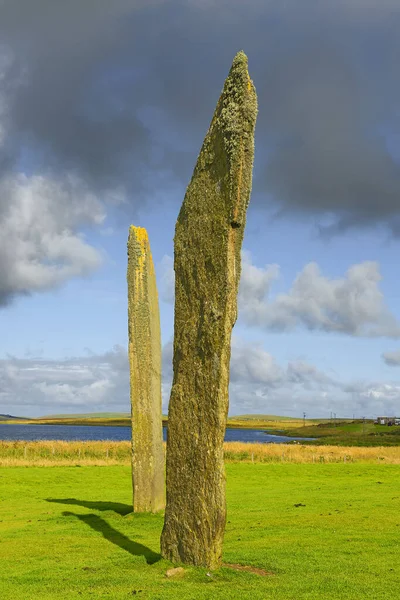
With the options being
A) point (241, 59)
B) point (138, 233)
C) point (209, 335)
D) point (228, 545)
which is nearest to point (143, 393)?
point (138, 233)

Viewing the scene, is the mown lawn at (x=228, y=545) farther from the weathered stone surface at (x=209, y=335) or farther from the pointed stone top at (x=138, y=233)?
the pointed stone top at (x=138, y=233)

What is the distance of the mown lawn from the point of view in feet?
27.9

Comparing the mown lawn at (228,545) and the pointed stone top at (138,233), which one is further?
the pointed stone top at (138,233)

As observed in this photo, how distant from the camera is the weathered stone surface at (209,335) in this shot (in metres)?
8.93

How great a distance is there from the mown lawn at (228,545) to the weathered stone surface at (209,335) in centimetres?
75

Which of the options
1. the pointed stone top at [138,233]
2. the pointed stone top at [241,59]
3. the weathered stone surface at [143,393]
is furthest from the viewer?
the pointed stone top at [138,233]

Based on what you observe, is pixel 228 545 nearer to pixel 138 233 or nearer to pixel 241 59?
pixel 138 233

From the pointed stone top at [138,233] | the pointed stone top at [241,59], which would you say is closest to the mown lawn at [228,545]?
the pointed stone top at [138,233]

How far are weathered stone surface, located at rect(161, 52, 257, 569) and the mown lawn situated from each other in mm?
750

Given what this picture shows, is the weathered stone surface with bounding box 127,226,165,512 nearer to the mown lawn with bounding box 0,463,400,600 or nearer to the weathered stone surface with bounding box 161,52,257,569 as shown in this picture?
the mown lawn with bounding box 0,463,400,600

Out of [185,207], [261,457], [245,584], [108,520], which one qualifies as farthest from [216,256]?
[261,457]

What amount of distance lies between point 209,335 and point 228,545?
478cm

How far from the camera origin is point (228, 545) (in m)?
11.6

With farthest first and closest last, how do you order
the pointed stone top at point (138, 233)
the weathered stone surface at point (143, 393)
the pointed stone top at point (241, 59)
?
the pointed stone top at point (138, 233), the weathered stone surface at point (143, 393), the pointed stone top at point (241, 59)
